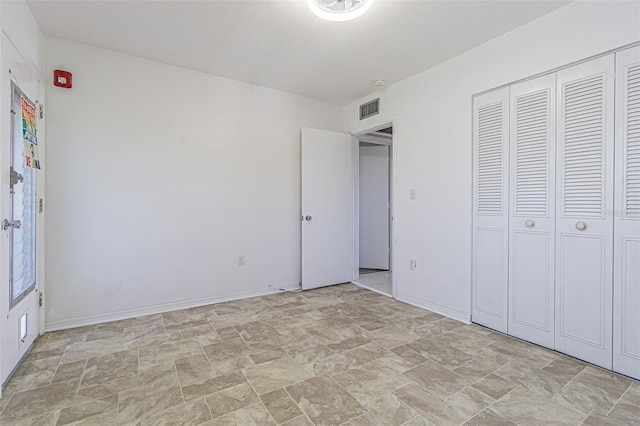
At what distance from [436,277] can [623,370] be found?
1.44 metres

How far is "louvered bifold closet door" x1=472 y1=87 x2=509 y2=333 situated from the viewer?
2.56 meters

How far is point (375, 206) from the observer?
5.27m

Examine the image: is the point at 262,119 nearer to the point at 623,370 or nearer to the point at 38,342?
the point at 38,342

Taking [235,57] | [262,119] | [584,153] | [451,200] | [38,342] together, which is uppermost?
[235,57]

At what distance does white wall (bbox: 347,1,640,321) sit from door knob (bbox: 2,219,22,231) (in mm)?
3291

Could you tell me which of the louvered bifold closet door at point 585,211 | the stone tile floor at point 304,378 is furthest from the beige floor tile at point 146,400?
the louvered bifold closet door at point 585,211

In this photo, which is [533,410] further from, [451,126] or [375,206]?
[375,206]

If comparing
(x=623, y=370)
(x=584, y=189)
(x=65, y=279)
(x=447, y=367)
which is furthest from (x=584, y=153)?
(x=65, y=279)

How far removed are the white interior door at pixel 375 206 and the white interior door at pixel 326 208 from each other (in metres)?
1.03

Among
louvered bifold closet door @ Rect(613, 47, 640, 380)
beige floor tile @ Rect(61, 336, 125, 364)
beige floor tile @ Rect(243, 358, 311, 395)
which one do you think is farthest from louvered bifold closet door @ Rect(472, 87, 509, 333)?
beige floor tile @ Rect(61, 336, 125, 364)

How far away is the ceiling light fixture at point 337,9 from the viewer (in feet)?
6.73

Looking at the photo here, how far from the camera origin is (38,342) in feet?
7.78

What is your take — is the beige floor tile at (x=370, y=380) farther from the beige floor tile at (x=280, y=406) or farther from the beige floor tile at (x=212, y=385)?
the beige floor tile at (x=212, y=385)

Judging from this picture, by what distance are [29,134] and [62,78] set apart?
72 cm
